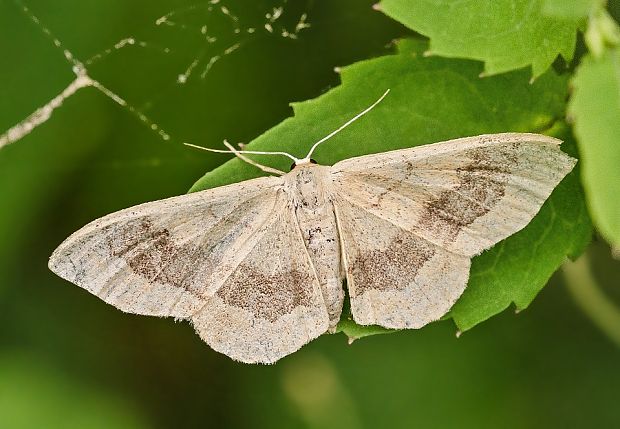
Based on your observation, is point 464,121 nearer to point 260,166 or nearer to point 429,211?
point 429,211

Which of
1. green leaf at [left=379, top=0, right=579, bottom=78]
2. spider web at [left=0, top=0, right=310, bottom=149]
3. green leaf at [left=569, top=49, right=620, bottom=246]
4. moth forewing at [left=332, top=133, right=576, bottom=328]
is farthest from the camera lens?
spider web at [left=0, top=0, right=310, bottom=149]

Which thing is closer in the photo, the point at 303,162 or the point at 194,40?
the point at 303,162

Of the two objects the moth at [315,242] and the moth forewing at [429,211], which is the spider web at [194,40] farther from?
the moth forewing at [429,211]

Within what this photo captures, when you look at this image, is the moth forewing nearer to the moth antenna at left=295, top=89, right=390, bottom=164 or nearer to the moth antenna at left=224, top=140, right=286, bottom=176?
the moth antenna at left=295, top=89, right=390, bottom=164

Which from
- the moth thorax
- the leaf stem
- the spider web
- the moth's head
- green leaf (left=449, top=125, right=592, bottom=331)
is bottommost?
the leaf stem

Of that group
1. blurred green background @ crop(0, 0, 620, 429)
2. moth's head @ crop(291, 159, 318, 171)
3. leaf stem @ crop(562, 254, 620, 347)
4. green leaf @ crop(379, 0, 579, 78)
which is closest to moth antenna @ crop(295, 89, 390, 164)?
moth's head @ crop(291, 159, 318, 171)

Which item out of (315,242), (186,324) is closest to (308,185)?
(315,242)

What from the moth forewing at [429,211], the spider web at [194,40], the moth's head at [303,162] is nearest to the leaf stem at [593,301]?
the moth forewing at [429,211]

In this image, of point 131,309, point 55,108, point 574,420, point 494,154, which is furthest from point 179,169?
point 574,420
